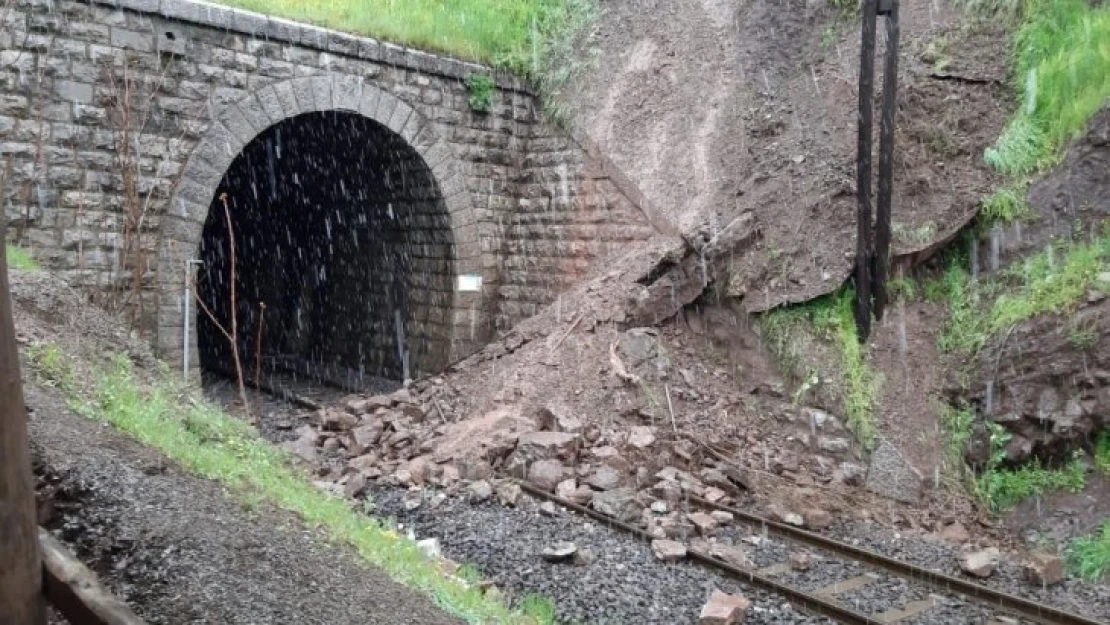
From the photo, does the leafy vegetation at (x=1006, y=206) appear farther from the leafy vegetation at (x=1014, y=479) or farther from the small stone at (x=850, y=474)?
the small stone at (x=850, y=474)

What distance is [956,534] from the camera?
694 cm

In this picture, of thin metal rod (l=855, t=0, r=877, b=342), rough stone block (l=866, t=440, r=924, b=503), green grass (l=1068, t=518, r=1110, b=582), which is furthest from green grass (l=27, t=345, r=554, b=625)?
thin metal rod (l=855, t=0, r=877, b=342)

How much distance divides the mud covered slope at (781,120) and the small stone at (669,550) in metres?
3.47

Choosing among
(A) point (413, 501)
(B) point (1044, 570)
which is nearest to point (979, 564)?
(B) point (1044, 570)

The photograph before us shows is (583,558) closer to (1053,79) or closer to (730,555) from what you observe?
(730,555)

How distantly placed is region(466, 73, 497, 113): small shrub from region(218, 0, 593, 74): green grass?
35 centimetres

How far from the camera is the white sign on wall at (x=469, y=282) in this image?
12227mm

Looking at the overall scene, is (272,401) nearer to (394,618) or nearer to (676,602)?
(676,602)

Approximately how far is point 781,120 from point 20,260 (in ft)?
26.2

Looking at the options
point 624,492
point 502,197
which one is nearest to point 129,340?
point 624,492

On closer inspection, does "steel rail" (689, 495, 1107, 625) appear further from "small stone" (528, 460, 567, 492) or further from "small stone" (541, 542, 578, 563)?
"small stone" (541, 542, 578, 563)

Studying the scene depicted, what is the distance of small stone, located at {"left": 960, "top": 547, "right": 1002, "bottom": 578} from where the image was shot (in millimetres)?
6117

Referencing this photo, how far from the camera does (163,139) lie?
9.45m

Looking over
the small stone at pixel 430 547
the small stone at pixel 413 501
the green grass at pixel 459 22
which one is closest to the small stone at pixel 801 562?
the small stone at pixel 430 547
